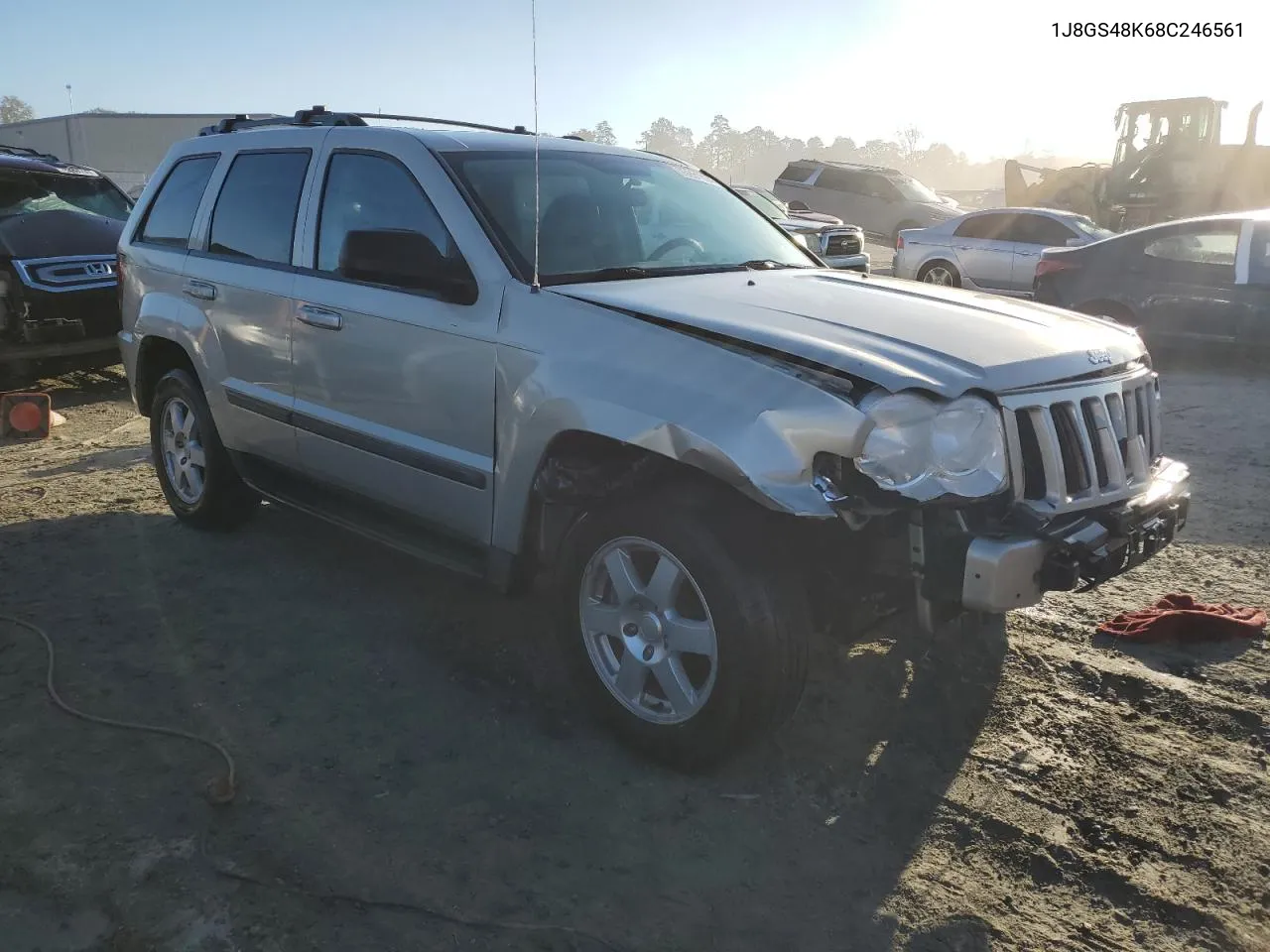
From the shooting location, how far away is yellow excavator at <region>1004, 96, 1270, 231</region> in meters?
19.0

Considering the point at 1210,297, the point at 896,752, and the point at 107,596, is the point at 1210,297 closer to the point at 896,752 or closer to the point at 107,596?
the point at 896,752

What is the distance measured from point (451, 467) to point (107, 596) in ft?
6.47

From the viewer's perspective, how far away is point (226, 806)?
2.98 metres

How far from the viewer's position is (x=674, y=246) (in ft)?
13.2

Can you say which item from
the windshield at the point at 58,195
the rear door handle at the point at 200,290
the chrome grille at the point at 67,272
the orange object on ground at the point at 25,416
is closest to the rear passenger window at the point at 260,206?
the rear door handle at the point at 200,290

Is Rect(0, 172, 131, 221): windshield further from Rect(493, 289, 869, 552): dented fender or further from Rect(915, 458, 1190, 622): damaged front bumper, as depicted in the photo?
Rect(915, 458, 1190, 622): damaged front bumper

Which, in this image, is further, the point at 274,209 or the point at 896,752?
the point at 274,209

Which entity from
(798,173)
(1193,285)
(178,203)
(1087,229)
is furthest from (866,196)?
(178,203)

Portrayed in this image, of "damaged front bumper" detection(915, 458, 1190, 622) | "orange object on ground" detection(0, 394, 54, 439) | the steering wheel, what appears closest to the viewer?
"damaged front bumper" detection(915, 458, 1190, 622)

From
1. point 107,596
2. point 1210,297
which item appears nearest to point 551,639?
point 107,596

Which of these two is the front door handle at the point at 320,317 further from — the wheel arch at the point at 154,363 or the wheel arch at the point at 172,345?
the wheel arch at the point at 154,363

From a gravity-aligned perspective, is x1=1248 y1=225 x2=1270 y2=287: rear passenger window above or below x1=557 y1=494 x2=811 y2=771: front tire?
above

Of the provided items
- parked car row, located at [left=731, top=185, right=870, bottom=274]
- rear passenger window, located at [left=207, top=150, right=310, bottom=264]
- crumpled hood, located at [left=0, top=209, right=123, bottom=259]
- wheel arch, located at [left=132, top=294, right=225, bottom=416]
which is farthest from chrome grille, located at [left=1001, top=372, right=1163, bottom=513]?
crumpled hood, located at [left=0, top=209, right=123, bottom=259]

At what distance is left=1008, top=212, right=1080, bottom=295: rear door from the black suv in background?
34.5 feet
